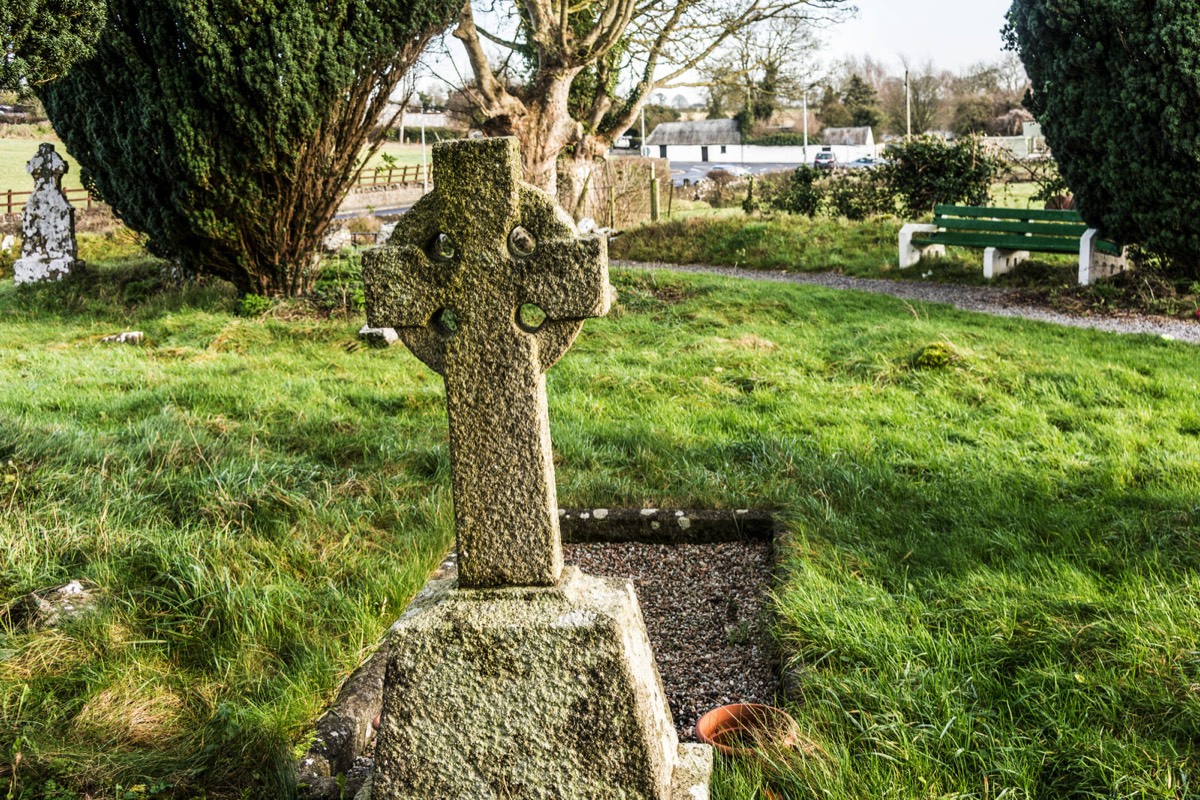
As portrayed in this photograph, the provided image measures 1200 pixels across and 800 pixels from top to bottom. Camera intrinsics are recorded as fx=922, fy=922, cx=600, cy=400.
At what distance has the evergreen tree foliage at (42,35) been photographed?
14.3 feet

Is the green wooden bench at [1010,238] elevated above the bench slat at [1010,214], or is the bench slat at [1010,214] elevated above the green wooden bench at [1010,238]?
the bench slat at [1010,214]

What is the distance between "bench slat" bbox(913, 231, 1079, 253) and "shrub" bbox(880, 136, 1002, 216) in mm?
2776

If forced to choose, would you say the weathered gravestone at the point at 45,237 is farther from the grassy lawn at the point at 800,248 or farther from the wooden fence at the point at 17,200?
the grassy lawn at the point at 800,248

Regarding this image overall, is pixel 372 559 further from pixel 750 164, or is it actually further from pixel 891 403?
pixel 750 164

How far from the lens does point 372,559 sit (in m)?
4.25

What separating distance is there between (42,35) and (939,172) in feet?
49.0

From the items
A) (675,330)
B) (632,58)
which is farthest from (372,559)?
(632,58)

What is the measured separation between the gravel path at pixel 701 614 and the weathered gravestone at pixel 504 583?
0.81m

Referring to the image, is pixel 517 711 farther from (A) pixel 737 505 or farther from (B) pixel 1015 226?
(B) pixel 1015 226

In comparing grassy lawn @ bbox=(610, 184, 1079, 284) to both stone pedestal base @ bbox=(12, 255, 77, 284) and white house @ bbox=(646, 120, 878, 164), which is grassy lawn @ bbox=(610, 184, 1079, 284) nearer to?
stone pedestal base @ bbox=(12, 255, 77, 284)

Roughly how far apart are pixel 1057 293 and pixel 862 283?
9.41ft

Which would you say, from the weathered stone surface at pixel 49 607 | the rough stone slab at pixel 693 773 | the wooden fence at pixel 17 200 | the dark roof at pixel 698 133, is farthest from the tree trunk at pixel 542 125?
the dark roof at pixel 698 133

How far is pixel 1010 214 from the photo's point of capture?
12602mm

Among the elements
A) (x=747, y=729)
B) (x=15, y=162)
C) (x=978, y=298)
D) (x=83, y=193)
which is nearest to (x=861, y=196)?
(x=978, y=298)
